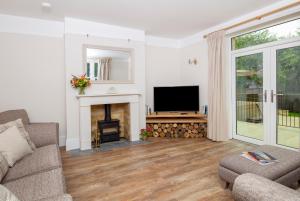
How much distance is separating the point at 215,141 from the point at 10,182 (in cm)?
358

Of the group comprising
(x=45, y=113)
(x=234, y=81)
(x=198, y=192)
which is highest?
(x=234, y=81)

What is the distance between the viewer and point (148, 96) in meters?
5.00

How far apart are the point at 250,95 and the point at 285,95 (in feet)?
2.17

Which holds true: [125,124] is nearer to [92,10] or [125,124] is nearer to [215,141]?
[215,141]

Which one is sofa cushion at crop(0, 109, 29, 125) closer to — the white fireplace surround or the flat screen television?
the white fireplace surround

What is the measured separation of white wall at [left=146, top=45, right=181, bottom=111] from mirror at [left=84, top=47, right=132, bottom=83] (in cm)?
83

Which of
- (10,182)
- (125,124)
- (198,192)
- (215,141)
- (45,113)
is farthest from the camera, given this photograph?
(125,124)

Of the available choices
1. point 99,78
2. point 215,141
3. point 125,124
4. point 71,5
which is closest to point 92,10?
point 71,5

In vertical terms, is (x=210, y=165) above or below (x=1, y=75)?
below

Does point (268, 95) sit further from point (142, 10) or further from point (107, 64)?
point (107, 64)

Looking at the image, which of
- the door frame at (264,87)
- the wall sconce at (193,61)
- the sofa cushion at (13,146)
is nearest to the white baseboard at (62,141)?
the sofa cushion at (13,146)

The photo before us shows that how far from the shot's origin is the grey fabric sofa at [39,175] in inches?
54.1

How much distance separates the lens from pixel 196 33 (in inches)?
186

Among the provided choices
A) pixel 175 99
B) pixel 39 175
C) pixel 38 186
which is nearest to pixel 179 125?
pixel 175 99
